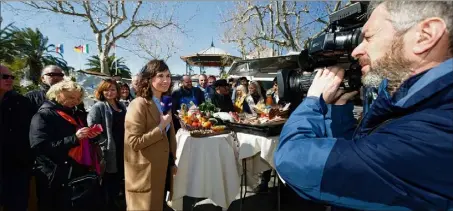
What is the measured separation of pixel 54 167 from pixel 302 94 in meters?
2.45

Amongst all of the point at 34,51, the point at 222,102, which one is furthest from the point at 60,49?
the point at 222,102

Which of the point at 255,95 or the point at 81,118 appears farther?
the point at 255,95

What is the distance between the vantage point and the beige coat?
8.18 ft

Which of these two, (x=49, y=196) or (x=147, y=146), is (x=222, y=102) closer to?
(x=147, y=146)

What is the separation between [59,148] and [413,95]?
273 cm

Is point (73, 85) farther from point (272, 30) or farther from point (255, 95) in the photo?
point (272, 30)

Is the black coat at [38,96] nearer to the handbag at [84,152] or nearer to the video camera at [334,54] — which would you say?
the handbag at [84,152]

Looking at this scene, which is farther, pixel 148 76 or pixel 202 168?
pixel 202 168

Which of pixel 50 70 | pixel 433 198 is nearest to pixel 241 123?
pixel 50 70

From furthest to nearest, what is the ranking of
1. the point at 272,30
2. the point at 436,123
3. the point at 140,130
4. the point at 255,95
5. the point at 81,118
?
the point at 272,30
the point at 255,95
the point at 81,118
the point at 140,130
the point at 436,123

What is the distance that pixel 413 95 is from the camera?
2.18 feet

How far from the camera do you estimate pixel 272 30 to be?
15.6 meters

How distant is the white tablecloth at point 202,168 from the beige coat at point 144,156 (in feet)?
1.67

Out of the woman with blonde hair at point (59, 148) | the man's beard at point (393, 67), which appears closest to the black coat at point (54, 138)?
the woman with blonde hair at point (59, 148)
